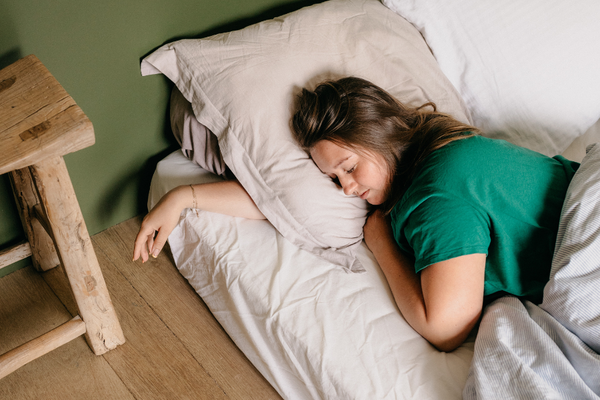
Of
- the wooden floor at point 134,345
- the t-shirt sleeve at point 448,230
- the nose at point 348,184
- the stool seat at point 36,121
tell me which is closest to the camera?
the stool seat at point 36,121

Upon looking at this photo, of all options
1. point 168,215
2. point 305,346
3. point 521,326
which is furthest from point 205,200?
point 521,326

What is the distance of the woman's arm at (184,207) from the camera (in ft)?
3.16

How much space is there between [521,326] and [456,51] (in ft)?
2.45

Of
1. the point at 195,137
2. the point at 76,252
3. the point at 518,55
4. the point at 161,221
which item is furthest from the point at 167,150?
the point at 518,55

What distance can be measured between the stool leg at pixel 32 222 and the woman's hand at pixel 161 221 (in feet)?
0.92

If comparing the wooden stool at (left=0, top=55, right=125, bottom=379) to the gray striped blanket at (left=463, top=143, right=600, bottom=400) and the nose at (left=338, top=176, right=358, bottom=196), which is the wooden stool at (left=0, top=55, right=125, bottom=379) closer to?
the nose at (left=338, top=176, right=358, bottom=196)

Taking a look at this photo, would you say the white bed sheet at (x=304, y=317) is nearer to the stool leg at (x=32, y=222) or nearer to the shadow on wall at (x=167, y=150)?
the shadow on wall at (x=167, y=150)

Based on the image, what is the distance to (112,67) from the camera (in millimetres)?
1018

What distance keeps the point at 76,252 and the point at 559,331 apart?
0.89 m

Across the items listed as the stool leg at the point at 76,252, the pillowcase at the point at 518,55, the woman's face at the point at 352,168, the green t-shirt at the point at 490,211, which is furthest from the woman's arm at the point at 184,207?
the pillowcase at the point at 518,55

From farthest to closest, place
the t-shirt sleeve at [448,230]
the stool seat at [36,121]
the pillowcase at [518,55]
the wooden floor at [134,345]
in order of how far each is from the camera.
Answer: the pillowcase at [518,55]
the wooden floor at [134,345]
the t-shirt sleeve at [448,230]
the stool seat at [36,121]

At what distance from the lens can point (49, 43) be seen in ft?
2.98

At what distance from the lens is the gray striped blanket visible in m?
0.68

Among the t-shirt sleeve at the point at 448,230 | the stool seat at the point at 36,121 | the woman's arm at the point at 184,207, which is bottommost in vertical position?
the woman's arm at the point at 184,207
